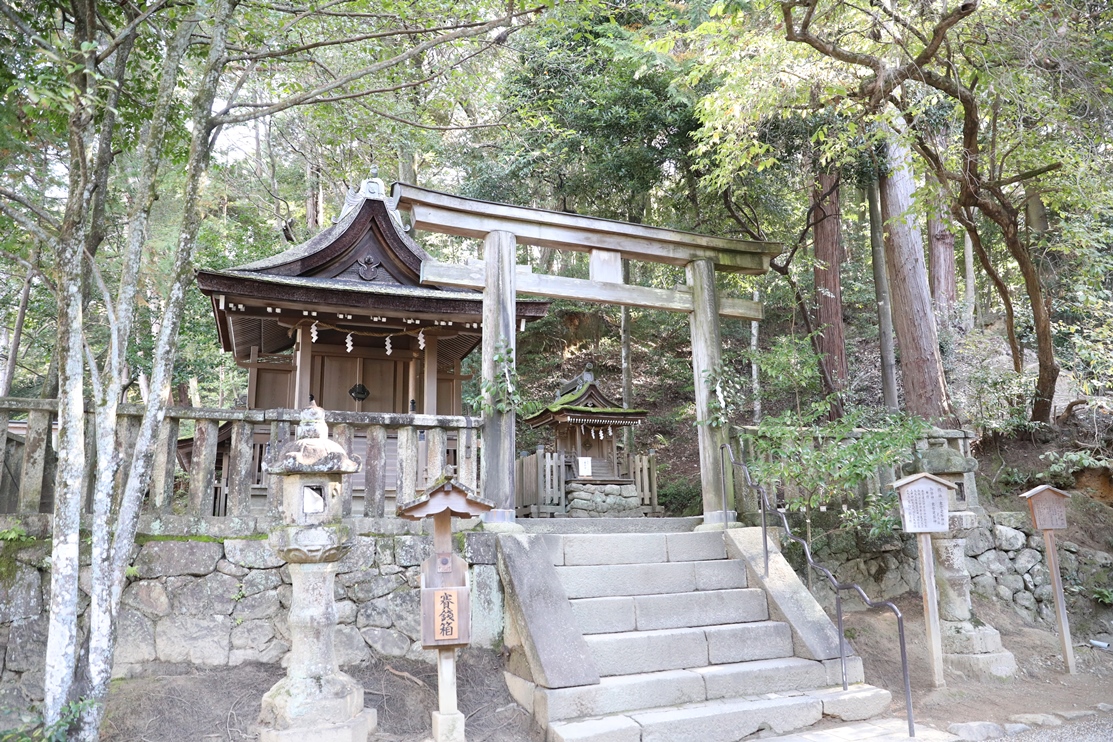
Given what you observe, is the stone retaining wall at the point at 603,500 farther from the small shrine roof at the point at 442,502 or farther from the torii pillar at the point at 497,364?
the small shrine roof at the point at 442,502

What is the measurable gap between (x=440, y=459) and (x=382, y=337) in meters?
5.45

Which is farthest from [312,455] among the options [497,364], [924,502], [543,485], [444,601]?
[543,485]

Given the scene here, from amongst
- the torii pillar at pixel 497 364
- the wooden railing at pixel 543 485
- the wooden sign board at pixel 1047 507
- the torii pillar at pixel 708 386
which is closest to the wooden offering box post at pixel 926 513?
the wooden sign board at pixel 1047 507

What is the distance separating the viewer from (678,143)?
461 inches

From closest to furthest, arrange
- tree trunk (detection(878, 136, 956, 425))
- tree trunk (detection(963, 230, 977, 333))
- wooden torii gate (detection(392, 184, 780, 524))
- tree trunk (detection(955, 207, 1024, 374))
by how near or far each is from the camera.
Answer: wooden torii gate (detection(392, 184, 780, 524))
tree trunk (detection(955, 207, 1024, 374))
tree trunk (detection(878, 136, 956, 425))
tree trunk (detection(963, 230, 977, 333))

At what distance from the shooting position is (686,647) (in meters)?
4.99

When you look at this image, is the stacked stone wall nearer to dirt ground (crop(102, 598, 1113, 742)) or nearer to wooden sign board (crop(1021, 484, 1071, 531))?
dirt ground (crop(102, 598, 1113, 742))

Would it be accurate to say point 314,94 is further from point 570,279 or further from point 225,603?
point 225,603

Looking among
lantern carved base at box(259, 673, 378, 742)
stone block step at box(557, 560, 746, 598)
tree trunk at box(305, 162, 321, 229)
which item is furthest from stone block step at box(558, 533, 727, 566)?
tree trunk at box(305, 162, 321, 229)

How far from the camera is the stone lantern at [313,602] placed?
3898mm

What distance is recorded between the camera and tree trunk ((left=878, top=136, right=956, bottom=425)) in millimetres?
9633

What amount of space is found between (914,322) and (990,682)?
18.6 ft

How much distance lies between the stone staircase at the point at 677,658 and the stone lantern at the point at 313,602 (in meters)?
1.29

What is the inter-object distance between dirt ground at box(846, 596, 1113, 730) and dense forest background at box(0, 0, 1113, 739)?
2194mm
